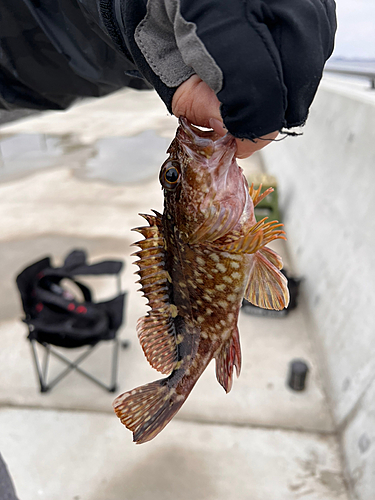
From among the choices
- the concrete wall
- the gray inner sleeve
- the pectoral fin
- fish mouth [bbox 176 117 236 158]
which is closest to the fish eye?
fish mouth [bbox 176 117 236 158]

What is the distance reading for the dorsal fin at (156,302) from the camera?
1.57 m

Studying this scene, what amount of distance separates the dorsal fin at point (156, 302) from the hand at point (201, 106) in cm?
50

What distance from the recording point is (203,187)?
1.37 metres

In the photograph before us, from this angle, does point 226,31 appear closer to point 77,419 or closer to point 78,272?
point 78,272

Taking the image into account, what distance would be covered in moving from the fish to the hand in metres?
0.12

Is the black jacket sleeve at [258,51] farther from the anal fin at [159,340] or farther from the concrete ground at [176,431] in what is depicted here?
the concrete ground at [176,431]

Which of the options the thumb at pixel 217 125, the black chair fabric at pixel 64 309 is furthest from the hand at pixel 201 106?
the black chair fabric at pixel 64 309

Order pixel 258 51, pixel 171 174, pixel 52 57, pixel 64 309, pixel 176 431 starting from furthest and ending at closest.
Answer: pixel 64 309 → pixel 176 431 → pixel 52 57 → pixel 171 174 → pixel 258 51

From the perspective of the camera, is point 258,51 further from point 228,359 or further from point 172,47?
point 228,359

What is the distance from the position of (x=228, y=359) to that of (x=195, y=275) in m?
0.38

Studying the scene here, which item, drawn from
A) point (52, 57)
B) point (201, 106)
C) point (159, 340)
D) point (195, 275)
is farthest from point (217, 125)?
point (52, 57)

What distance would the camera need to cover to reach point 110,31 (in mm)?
1272

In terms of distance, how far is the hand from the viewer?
1082mm

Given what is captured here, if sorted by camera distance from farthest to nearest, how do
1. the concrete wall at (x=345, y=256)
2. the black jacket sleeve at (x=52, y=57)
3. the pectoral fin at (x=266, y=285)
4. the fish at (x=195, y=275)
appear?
1. the concrete wall at (x=345, y=256)
2. the black jacket sleeve at (x=52, y=57)
3. the pectoral fin at (x=266, y=285)
4. the fish at (x=195, y=275)
